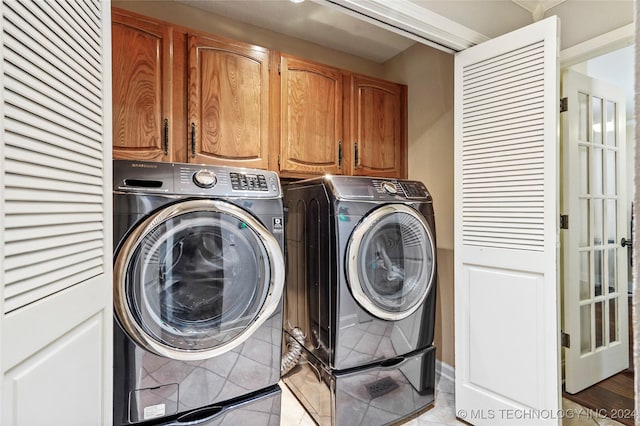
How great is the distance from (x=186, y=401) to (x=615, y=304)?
284 cm

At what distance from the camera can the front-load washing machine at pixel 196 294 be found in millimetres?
1176

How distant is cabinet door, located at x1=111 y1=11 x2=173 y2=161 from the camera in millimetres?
1499

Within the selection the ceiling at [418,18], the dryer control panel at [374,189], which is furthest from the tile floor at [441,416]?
the ceiling at [418,18]

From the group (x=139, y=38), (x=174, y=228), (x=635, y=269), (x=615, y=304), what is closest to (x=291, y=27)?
(x=139, y=38)

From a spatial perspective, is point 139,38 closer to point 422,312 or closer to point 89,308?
point 89,308

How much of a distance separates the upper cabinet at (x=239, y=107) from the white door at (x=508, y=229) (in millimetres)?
669

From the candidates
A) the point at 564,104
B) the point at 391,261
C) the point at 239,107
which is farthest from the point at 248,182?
the point at 564,104

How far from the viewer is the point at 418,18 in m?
1.53

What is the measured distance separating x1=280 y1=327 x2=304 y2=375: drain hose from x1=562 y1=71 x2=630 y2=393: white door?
1.72m

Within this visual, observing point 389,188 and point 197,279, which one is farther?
point 389,188

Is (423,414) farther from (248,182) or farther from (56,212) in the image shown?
(56,212)

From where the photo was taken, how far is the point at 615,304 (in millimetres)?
2262

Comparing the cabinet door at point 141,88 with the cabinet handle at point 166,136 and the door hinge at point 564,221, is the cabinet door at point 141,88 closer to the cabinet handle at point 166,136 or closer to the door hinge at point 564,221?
the cabinet handle at point 166,136

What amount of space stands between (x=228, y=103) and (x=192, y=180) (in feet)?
2.20
